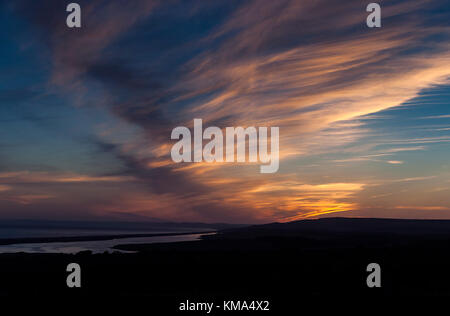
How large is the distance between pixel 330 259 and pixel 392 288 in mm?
11237

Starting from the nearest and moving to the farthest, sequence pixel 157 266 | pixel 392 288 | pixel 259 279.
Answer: pixel 392 288, pixel 259 279, pixel 157 266

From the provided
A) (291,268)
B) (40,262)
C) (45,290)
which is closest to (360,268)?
(291,268)

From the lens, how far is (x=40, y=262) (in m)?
36.4
